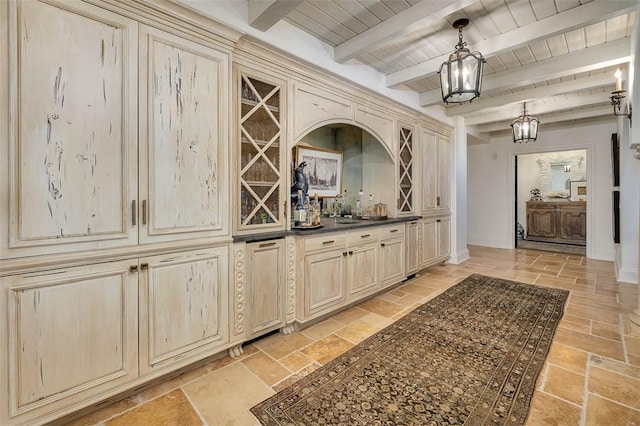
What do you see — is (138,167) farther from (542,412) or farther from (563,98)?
(563,98)

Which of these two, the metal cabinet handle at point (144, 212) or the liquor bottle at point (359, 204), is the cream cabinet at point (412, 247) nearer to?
the liquor bottle at point (359, 204)

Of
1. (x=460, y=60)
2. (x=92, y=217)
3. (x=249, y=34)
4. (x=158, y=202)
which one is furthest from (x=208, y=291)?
(x=460, y=60)

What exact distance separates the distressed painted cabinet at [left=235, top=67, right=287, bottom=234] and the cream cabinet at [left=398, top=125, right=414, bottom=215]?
2.10 m

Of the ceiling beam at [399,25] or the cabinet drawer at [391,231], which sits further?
the cabinet drawer at [391,231]

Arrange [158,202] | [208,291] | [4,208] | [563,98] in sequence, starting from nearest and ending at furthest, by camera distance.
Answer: [4,208], [158,202], [208,291], [563,98]

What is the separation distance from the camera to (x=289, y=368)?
2.07 m

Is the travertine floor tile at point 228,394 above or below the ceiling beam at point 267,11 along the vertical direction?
below

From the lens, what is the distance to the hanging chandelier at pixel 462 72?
2.40 metres

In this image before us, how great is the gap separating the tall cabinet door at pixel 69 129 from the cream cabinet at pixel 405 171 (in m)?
3.26

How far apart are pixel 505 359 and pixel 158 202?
270cm

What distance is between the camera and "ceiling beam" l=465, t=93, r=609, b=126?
446cm

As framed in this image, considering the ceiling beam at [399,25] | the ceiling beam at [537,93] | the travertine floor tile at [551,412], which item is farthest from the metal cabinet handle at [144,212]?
the ceiling beam at [537,93]

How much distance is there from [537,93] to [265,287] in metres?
4.57

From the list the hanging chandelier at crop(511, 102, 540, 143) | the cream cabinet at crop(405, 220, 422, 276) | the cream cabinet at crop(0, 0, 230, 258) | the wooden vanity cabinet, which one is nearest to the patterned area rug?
the cream cabinet at crop(405, 220, 422, 276)
